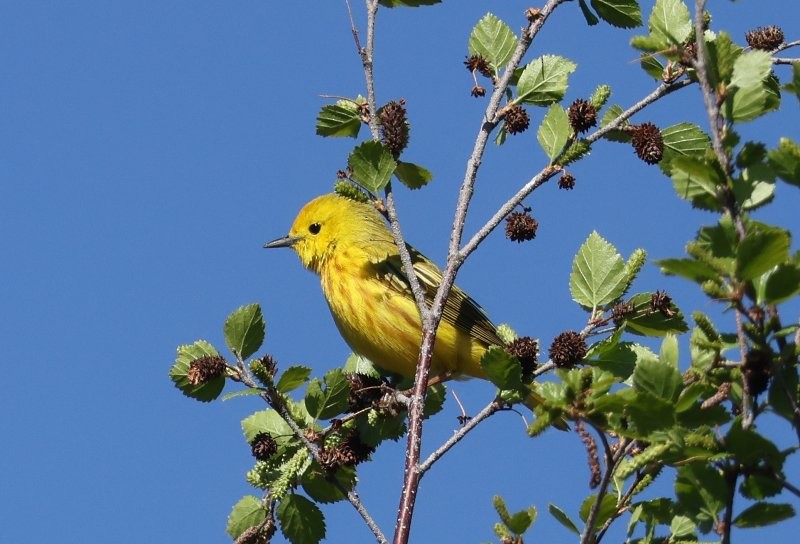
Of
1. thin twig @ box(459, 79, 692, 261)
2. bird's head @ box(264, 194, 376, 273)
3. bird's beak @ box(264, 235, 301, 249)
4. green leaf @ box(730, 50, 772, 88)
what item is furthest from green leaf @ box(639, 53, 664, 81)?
bird's beak @ box(264, 235, 301, 249)

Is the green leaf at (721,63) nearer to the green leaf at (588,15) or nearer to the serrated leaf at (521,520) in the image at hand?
the serrated leaf at (521,520)

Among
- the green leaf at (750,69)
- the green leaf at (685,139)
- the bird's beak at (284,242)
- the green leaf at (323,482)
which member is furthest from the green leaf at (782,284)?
the bird's beak at (284,242)

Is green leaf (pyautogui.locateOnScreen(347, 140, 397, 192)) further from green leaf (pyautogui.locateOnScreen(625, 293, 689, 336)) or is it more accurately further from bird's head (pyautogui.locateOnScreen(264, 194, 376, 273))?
bird's head (pyautogui.locateOnScreen(264, 194, 376, 273))

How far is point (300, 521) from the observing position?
11.0 feet

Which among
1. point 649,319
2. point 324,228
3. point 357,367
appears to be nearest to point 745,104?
point 649,319

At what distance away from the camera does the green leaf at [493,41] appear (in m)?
3.58

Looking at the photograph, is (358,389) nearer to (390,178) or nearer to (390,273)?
(390,178)

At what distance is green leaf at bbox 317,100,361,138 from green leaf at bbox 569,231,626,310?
860 millimetres

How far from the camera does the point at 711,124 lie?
229cm

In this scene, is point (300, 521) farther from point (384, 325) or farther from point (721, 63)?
point (384, 325)

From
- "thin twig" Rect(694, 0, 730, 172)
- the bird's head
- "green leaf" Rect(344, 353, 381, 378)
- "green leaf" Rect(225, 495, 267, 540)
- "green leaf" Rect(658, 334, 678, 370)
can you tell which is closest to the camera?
"thin twig" Rect(694, 0, 730, 172)

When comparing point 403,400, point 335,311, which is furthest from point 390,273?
point 403,400

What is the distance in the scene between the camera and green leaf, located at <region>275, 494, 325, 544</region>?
131 inches

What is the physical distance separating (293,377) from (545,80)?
1230 millimetres
